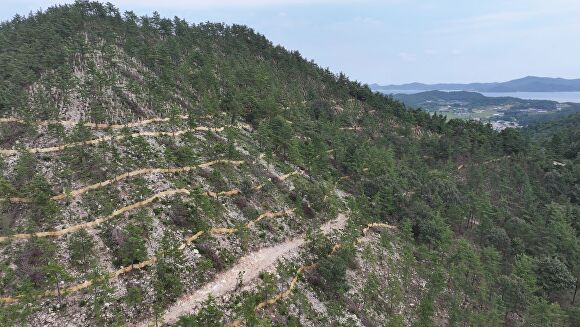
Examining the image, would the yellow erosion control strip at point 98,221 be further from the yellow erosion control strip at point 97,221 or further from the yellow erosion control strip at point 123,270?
the yellow erosion control strip at point 123,270

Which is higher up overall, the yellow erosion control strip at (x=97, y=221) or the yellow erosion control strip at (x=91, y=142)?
the yellow erosion control strip at (x=91, y=142)

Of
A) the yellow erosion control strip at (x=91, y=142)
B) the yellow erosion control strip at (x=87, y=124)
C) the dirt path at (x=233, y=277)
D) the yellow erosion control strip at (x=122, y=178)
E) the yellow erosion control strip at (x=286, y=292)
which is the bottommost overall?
the yellow erosion control strip at (x=286, y=292)

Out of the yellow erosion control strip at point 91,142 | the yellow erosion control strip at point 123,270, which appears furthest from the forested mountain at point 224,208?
the yellow erosion control strip at point 91,142

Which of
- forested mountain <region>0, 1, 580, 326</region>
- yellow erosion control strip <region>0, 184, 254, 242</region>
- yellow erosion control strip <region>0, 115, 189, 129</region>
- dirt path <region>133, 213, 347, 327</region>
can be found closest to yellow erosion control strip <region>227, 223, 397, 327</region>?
forested mountain <region>0, 1, 580, 326</region>

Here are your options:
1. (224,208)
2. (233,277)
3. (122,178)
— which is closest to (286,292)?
(233,277)

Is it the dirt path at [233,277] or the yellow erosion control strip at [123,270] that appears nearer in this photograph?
the yellow erosion control strip at [123,270]

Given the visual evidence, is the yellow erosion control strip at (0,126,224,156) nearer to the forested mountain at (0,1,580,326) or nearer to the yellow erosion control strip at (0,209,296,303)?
the forested mountain at (0,1,580,326)
